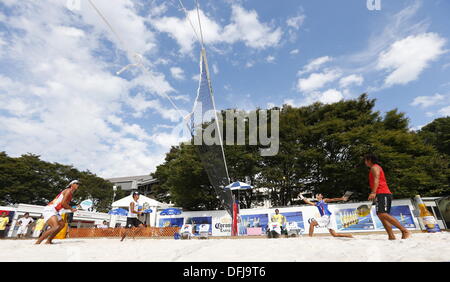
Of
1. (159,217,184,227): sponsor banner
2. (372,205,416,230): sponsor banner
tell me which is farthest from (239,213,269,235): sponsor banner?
(372,205,416,230): sponsor banner

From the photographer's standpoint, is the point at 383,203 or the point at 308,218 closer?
the point at 383,203

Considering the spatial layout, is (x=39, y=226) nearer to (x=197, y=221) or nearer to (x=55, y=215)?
(x=197, y=221)

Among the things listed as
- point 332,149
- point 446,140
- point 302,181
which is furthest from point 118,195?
point 446,140

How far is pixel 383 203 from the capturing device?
4441 mm

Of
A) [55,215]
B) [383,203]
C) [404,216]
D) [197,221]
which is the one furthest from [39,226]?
[404,216]

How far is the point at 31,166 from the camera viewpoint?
119 feet

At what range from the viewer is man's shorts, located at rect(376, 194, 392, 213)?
4.43m

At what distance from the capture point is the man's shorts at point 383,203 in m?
4.43

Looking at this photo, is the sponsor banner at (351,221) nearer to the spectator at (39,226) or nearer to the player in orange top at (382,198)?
the player in orange top at (382,198)

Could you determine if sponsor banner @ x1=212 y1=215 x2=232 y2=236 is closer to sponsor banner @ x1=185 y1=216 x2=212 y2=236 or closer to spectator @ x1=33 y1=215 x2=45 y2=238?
sponsor banner @ x1=185 y1=216 x2=212 y2=236

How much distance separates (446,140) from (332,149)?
21569 millimetres

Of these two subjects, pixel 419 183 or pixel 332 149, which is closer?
pixel 419 183
